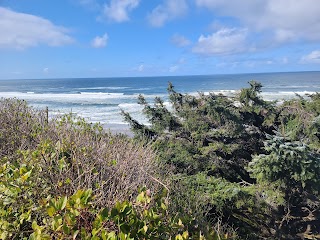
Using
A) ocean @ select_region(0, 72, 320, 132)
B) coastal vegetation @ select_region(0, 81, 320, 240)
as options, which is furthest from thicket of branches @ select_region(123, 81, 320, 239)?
ocean @ select_region(0, 72, 320, 132)

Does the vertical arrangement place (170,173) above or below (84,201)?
below

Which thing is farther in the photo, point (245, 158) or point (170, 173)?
point (245, 158)

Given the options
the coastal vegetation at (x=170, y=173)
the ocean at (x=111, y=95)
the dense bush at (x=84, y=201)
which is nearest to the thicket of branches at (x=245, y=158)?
the coastal vegetation at (x=170, y=173)

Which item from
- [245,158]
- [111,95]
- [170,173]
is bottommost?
[111,95]

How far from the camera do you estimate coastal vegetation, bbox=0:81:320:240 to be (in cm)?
219

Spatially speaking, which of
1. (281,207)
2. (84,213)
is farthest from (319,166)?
(84,213)

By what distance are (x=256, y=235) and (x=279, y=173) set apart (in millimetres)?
1507

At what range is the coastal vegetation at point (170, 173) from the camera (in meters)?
A: 2.19

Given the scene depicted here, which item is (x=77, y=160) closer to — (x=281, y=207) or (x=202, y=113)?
(x=281, y=207)

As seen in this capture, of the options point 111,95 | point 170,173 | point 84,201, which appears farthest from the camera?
point 111,95

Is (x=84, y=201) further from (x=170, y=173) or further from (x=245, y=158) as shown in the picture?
Result: (x=245, y=158)

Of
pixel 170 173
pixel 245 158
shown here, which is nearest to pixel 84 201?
pixel 170 173

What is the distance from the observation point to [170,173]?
5617mm

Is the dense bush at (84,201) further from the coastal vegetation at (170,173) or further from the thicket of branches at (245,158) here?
the thicket of branches at (245,158)
